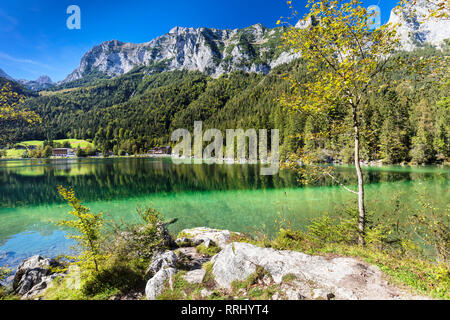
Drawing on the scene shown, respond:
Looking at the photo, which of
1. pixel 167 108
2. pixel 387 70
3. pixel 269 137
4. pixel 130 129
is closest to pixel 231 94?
pixel 167 108

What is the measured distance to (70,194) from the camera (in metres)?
4.98

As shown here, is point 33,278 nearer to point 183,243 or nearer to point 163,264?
point 163,264

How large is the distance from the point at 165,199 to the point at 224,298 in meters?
20.8

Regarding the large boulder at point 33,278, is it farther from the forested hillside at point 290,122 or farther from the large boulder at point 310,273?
the large boulder at point 310,273

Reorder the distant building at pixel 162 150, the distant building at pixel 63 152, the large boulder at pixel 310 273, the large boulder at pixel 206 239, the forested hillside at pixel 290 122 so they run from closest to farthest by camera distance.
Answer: the large boulder at pixel 310 273
the forested hillside at pixel 290 122
the large boulder at pixel 206 239
the distant building at pixel 63 152
the distant building at pixel 162 150


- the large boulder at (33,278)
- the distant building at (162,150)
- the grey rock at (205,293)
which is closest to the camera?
the grey rock at (205,293)

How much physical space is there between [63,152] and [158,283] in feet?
575

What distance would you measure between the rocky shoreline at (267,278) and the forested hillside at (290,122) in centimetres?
298

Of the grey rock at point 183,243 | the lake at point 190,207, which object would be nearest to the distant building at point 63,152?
the lake at point 190,207

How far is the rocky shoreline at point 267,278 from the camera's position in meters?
4.25

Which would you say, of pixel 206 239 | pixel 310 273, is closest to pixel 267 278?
pixel 310 273

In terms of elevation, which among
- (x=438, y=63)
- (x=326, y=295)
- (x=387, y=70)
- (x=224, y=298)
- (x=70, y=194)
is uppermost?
(x=387, y=70)

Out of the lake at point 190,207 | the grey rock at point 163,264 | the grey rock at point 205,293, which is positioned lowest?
the lake at point 190,207
